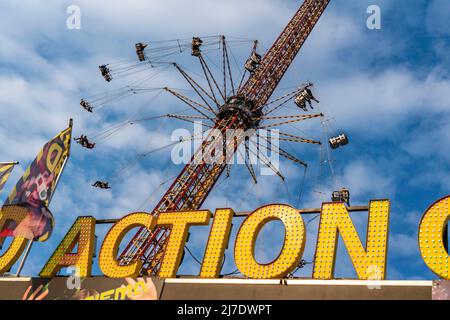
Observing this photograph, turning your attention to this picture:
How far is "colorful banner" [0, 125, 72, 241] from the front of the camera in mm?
24531

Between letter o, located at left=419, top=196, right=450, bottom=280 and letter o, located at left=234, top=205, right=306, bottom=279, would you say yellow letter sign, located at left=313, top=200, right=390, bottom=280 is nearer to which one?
letter o, located at left=234, top=205, right=306, bottom=279

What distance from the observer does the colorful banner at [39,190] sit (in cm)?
2453

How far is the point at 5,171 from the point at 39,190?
143 inches

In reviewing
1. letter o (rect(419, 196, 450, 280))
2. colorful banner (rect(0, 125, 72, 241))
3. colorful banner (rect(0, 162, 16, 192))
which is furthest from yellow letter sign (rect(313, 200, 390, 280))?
colorful banner (rect(0, 162, 16, 192))

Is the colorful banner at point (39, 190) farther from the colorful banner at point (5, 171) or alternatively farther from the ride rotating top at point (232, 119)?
the ride rotating top at point (232, 119)

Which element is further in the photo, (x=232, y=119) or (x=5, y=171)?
(x=232, y=119)

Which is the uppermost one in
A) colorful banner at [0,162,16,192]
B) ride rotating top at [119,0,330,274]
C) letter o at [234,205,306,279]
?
ride rotating top at [119,0,330,274]

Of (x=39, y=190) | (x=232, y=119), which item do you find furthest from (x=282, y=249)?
(x=232, y=119)

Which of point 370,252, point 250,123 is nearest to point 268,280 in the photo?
point 370,252

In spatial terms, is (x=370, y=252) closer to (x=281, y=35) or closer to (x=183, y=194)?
(x=183, y=194)

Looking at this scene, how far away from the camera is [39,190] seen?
25.6 meters

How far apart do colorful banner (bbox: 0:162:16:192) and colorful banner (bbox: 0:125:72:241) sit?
2073mm

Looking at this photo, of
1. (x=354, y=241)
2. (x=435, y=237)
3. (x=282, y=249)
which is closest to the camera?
(x=435, y=237)

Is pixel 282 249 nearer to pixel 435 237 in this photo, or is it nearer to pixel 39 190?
pixel 435 237
